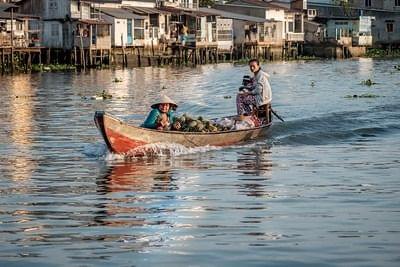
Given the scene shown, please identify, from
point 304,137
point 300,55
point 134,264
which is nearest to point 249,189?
point 134,264

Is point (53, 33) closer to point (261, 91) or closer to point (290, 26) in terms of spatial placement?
point (290, 26)

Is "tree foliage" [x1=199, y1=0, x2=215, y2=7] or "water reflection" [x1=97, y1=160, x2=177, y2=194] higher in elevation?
"tree foliage" [x1=199, y1=0, x2=215, y2=7]

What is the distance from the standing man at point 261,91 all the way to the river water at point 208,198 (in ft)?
2.09

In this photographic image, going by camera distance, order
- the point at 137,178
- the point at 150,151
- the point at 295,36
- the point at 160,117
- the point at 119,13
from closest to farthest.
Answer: the point at 137,178, the point at 150,151, the point at 160,117, the point at 119,13, the point at 295,36

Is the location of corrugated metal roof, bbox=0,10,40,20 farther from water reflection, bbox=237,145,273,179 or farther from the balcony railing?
water reflection, bbox=237,145,273,179

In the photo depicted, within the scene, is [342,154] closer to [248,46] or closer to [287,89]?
[287,89]

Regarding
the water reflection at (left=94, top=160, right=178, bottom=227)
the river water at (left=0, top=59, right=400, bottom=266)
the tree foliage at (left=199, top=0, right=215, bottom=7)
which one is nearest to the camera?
the river water at (left=0, top=59, right=400, bottom=266)

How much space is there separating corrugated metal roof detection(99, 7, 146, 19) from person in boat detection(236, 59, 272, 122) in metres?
41.0

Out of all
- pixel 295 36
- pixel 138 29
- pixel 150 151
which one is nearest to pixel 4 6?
pixel 138 29

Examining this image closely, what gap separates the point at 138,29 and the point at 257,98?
147ft

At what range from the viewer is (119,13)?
60.0m

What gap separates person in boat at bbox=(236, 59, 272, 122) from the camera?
699 inches

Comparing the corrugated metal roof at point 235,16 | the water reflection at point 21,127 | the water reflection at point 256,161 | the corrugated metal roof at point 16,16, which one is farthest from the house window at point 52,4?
the water reflection at point 256,161

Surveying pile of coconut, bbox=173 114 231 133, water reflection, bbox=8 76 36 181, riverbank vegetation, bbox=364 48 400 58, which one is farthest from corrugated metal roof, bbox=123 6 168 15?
pile of coconut, bbox=173 114 231 133
